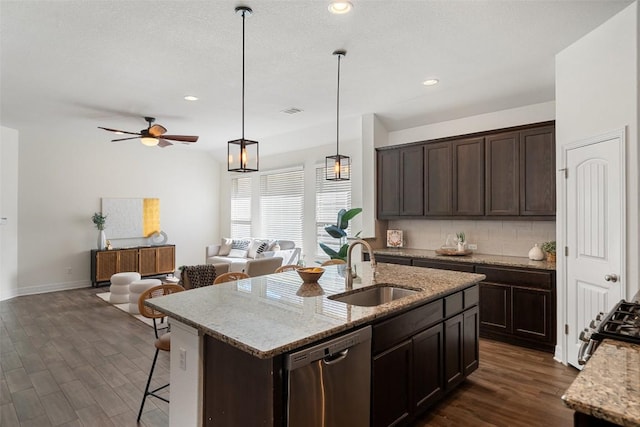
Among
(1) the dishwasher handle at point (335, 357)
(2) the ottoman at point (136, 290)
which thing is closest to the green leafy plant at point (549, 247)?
(1) the dishwasher handle at point (335, 357)

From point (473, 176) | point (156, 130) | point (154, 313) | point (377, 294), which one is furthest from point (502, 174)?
point (156, 130)

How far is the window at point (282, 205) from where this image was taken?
7.64 meters

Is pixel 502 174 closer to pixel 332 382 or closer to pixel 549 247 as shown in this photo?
pixel 549 247

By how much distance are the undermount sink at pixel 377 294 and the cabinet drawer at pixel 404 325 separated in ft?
0.60

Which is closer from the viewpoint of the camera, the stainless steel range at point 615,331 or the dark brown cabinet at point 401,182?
the stainless steel range at point 615,331

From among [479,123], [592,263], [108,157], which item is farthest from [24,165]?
[592,263]

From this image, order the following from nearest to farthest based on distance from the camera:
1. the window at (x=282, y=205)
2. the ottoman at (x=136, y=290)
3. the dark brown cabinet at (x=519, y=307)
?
1. the dark brown cabinet at (x=519, y=307)
2. the ottoman at (x=136, y=290)
3. the window at (x=282, y=205)

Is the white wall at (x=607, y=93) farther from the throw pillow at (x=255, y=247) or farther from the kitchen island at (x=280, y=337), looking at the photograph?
the throw pillow at (x=255, y=247)

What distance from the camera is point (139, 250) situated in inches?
303

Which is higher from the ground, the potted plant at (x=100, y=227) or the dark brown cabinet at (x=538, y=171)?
the dark brown cabinet at (x=538, y=171)

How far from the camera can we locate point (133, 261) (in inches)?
299

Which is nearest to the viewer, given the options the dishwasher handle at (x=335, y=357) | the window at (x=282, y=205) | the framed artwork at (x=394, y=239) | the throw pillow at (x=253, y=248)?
the dishwasher handle at (x=335, y=357)

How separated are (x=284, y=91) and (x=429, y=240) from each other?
9.90 ft

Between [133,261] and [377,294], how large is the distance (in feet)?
21.2
